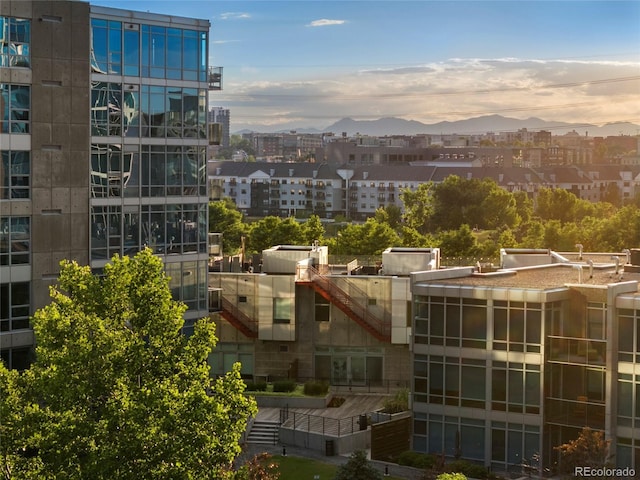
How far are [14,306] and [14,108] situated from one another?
699 centimetres

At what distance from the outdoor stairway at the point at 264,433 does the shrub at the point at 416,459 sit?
19.9 feet

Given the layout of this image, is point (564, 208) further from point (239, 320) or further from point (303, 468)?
point (303, 468)

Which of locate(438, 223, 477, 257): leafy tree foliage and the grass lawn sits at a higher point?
locate(438, 223, 477, 257): leafy tree foliage

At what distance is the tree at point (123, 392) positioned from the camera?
97.7 ft

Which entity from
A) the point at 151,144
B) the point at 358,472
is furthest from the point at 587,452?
the point at 151,144

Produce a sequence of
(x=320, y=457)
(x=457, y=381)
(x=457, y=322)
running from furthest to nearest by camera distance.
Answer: (x=320, y=457) < (x=457, y=381) < (x=457, y=322)

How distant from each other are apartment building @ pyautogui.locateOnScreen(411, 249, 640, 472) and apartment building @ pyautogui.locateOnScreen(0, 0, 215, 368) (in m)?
10.1

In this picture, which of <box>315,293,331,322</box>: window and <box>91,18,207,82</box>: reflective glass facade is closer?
<box>91,18,207,82</box>: reflective glass facade

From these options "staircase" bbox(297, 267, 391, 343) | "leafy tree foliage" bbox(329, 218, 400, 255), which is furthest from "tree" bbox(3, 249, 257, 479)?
"leafy tree foliage" bbox(329, 218, 400, 255)

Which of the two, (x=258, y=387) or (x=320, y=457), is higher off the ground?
(x=258, y=387)

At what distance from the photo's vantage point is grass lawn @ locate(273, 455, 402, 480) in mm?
42844

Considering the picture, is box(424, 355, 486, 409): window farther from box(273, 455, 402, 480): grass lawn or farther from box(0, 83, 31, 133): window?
box(0, 83, 31, 133): window

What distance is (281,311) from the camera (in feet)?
185

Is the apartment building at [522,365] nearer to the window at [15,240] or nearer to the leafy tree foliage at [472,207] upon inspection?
the window at [15,240]
